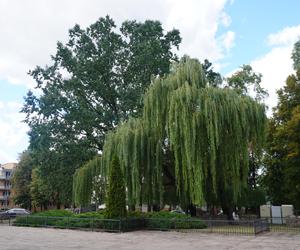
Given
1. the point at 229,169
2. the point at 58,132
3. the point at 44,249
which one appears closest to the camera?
the point at 44,249

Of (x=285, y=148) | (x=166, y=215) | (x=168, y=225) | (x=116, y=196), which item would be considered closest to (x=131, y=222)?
(x=116, y=196)

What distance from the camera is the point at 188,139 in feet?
69.5

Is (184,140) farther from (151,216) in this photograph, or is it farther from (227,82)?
(227,82)

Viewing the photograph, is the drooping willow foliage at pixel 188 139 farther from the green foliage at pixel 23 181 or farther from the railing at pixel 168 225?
the green foliage at pixel 23 181

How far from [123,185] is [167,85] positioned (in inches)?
269

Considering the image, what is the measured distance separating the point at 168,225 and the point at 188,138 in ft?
16.7

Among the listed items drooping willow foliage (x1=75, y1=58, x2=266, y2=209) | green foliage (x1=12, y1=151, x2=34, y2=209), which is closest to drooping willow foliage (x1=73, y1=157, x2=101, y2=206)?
drooping willow foliage (x1=75, y1=58, x2=266, y2=209)

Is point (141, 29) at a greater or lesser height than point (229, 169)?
greater

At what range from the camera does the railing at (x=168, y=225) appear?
2059cm

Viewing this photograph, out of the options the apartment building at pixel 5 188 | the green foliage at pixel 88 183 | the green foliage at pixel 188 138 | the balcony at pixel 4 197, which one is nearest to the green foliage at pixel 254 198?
the green foliage at pixel 188 138

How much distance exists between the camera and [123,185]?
862 inches

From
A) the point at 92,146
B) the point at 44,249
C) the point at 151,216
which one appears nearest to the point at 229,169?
the point at 151,216

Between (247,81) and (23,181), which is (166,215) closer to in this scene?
(247,81)

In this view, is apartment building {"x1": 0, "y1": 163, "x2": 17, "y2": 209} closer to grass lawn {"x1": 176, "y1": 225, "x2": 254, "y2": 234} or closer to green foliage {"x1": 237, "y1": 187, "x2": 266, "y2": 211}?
green foliage {"x1": 237, "y1": 187, "x2": 266, "y2": 211}
